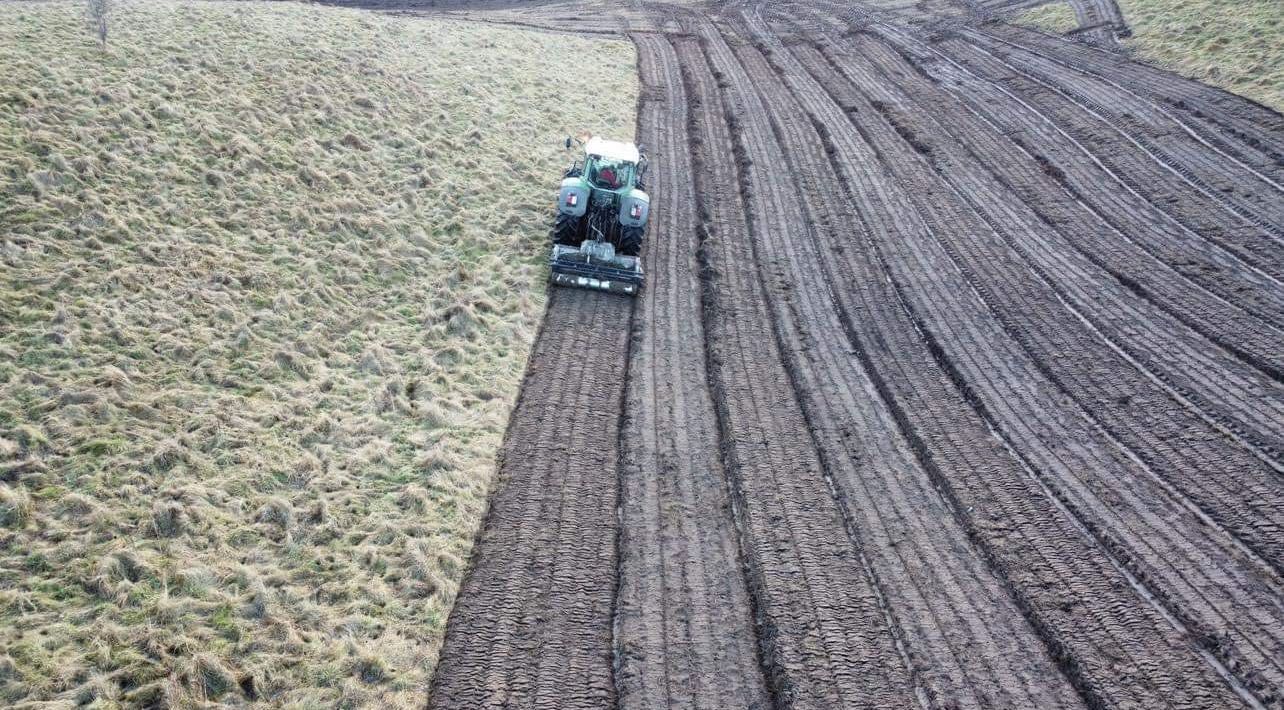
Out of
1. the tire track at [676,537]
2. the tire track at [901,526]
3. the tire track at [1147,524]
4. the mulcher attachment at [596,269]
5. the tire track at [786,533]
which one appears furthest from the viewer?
the mulcher attachment at [596,269]

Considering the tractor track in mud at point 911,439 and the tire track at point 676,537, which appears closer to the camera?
the tire track at point 676,537

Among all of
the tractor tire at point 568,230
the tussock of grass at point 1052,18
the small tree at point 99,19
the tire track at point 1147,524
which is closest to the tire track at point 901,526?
the tire track at point 1147,524

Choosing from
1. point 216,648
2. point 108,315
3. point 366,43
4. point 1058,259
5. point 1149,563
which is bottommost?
point 216,648

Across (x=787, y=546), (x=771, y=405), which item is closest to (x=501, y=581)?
(x=787, y=546)

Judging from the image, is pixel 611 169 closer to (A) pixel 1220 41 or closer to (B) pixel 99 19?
(B) pixel 99 19

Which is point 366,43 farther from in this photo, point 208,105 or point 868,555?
point 868,555

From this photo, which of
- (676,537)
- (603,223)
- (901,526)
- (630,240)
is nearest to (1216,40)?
(630,240)

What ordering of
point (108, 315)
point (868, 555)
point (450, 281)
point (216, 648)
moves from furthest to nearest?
point (450, 281) < point (108, 315) < point (868, 555) < point (216, 648)

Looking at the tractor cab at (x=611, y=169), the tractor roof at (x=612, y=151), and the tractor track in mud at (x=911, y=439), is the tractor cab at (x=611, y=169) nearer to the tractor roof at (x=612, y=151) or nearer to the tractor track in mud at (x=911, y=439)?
the tractor roof at (x=612, y=151)
